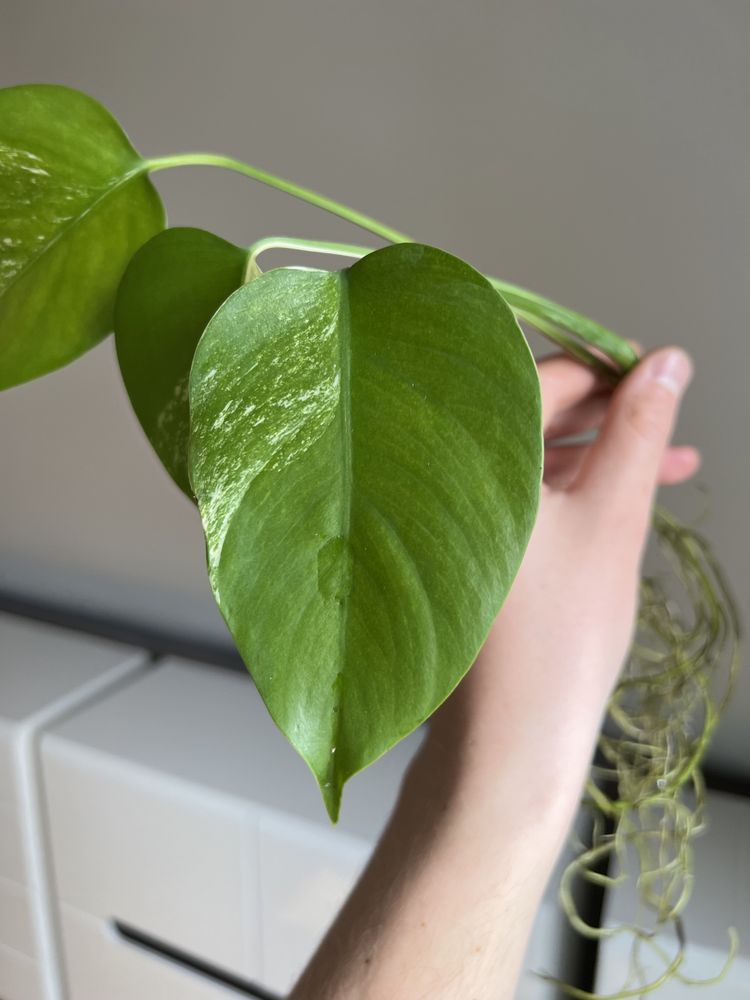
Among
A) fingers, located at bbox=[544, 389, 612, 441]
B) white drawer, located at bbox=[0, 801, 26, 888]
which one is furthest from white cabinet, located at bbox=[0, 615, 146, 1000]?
fingers, located at bbox=[544, 389, 612, 441]

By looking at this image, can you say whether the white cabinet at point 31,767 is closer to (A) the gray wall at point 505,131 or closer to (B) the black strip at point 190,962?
(B) the black strip at point 190,962

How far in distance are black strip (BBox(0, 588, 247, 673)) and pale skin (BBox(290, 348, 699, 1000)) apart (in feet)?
2.12

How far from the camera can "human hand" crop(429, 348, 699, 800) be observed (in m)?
0.48

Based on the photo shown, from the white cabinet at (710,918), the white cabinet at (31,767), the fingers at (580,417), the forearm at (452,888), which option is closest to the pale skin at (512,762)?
the forearm at (452,888)

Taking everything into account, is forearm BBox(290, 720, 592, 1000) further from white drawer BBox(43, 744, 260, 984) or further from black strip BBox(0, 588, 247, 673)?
black strip BBox(0, 588, 247, 673)

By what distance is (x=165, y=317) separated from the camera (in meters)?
0.35

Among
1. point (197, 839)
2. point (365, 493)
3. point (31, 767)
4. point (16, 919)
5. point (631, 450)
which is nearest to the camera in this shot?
point (365, 493)

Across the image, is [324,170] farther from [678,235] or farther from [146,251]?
[146,251]

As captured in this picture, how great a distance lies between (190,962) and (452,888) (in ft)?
2.38

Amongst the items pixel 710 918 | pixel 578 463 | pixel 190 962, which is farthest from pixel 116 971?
pixel 578 463

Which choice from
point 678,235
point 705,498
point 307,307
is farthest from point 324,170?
point 307,307

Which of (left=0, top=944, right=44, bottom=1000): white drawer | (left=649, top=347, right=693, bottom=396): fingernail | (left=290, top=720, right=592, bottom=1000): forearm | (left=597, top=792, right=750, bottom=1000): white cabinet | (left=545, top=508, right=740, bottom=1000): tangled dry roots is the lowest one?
(left=0, top=944, right=44, bottom=1000): white drawer

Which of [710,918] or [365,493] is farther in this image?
[710,918]

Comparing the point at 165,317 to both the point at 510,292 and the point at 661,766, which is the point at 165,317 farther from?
the point at 661,766
